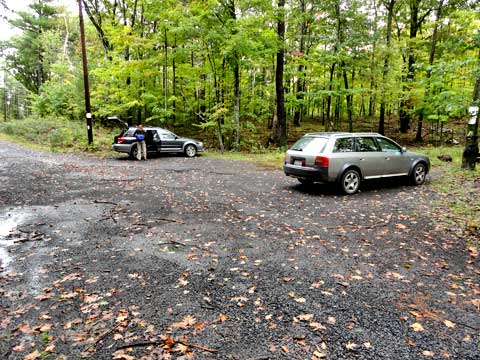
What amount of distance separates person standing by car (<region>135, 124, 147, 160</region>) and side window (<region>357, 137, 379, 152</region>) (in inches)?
406

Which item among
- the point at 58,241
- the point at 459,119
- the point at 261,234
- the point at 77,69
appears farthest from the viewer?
the point at 459,119

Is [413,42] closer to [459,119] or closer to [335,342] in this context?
[459,119]

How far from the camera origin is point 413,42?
21.3m

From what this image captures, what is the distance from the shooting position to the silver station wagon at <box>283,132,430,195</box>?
8359mm

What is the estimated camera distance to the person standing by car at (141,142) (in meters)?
15.1

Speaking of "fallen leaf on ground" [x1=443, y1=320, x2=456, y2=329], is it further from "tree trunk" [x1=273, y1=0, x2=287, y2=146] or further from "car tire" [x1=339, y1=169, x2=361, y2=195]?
"tree trunk" [x1=273, y1=0, x2=287, y2=146]

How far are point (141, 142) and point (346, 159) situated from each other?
34.6 ft

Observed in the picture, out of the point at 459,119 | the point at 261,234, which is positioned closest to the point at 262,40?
the point at 261,234

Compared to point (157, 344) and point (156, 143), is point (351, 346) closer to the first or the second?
point (157, 344)

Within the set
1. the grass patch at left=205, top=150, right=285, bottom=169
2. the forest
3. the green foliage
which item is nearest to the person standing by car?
the grass patch at left=205, top=150, right=285, bottom=169

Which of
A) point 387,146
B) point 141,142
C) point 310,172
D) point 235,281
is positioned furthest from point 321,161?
point 141,142

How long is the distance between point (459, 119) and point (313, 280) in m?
31.7

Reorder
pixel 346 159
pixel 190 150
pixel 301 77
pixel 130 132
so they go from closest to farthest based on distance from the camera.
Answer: pixel 346 159 → pixel 130 132 → pixel 190 150 → pixel 301 77

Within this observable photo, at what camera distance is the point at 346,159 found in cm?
847
